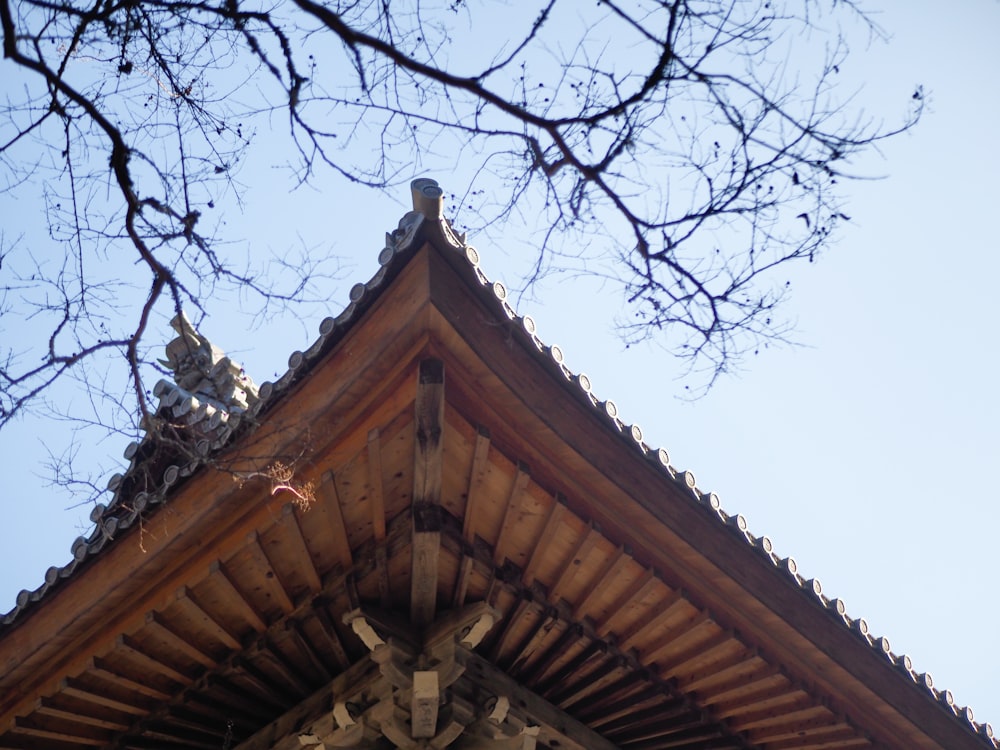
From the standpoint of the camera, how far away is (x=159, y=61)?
4.12m

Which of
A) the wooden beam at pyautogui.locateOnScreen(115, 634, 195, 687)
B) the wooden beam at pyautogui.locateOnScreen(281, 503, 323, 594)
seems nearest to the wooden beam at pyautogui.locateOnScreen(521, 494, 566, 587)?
the wooden beam at pyautogui.locateOnScreen(281, 503, 323, 594)

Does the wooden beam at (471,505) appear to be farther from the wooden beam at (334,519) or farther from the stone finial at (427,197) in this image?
the stone finial at (427,197)

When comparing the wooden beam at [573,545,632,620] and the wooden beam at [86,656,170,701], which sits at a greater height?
the wooden beam at [573,545,632,620]

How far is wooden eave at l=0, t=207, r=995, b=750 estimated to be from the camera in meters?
4.90

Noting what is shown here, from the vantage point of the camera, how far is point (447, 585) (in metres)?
5.63

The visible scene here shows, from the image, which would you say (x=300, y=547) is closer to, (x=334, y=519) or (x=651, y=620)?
(x=334, y=519)

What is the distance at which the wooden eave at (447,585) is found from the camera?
490 cm

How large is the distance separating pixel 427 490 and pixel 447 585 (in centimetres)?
69

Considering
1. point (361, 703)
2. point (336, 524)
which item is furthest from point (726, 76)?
point (361, 703)

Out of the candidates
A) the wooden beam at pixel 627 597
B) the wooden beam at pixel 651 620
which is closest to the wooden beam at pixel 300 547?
→ the wooden beam at pixel 627 597

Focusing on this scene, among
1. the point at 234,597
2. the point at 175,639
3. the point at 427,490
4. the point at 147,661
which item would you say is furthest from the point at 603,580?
the point at 147,661

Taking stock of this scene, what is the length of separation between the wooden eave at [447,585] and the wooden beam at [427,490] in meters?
0.01

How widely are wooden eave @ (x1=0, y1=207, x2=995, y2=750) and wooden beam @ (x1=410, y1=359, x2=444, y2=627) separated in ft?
0.04

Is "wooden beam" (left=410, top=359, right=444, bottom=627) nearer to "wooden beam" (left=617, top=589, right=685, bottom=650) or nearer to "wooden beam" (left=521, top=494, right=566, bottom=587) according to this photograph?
"wooden beam" (left=521, top=494, right=566, bottom=587)
